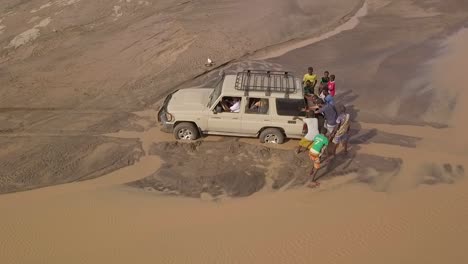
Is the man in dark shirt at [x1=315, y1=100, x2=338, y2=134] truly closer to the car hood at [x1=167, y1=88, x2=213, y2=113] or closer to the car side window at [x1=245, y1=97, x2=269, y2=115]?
the car side window at [x1=245, y1=97, x2=269, y2=115]

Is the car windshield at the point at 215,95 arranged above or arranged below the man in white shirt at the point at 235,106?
above

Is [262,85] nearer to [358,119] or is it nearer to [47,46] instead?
[358,119]

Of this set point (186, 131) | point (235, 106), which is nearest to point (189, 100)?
point (186, 131)

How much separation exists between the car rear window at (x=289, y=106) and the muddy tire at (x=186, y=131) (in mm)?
2272

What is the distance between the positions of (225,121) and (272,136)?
1330mm

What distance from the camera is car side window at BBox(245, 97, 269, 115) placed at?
1109 centimetres

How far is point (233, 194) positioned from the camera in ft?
32.6

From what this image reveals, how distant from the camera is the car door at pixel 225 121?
439 inches

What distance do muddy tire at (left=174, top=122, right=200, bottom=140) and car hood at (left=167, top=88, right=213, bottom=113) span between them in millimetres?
420

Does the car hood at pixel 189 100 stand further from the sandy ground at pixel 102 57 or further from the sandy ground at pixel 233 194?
the sandy ground at pixel 102 57

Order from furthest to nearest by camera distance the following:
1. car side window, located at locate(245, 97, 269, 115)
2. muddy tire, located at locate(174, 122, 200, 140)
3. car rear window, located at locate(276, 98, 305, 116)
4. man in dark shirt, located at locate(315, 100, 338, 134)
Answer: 1. muddy tire, located at locate(174, 122, 200, 140)
2. car side window, located at locate(245, 97, 269, 115)
3. car rear window, located at locate(276, 98, 305, 116)
4. man in dark shirt, located at locate(315, 100, 338, 134)

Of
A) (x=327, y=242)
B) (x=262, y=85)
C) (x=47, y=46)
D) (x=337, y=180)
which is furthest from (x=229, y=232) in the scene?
(x=47, y=46)

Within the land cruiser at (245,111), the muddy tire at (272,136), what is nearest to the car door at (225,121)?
the land cruiser at (245,111)

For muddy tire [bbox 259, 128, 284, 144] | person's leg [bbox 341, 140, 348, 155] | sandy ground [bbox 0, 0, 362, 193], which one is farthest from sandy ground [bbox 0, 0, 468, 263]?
muddy tire [bbox 259, 128, 284, 144]
